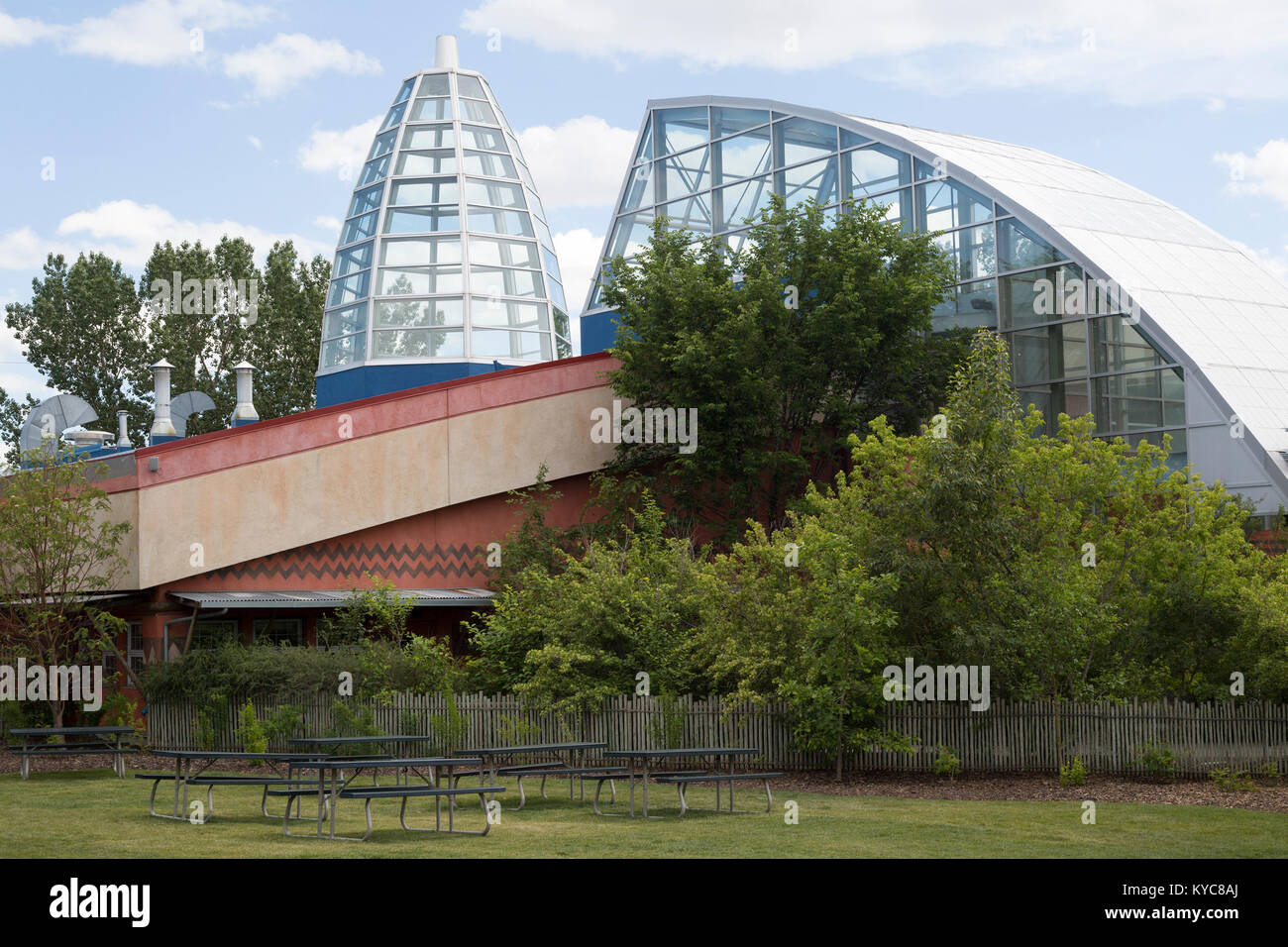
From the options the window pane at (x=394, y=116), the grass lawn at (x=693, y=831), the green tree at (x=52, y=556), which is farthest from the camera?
the window pane at (x=394, y=116)

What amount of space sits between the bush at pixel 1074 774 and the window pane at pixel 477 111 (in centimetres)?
3687

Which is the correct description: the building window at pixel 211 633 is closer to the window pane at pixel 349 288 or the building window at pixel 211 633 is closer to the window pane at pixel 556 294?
the window pane at pixel 349 288

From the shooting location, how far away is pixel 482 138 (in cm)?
5028

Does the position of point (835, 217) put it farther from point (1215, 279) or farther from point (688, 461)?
point (1215, 279)

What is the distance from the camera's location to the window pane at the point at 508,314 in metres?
48.1

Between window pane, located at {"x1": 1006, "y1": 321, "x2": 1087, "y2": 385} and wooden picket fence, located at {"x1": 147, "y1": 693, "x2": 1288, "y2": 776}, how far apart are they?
13.8 meters

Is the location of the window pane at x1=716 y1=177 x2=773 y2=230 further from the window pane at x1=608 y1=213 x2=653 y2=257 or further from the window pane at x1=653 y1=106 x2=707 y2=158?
the window pane at x1=608 y1=213 x2=653 y2=257

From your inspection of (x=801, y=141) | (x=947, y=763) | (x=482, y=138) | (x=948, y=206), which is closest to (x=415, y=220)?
(x=482, y=138)

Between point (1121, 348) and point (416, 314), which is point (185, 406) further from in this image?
point (1121, 348)

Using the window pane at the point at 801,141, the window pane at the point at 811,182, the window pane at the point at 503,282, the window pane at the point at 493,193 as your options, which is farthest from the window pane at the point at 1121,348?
the window pane at the point at 493,193

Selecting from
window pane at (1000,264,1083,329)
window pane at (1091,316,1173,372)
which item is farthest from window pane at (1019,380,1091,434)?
window pane at (1000,264,1083,329)

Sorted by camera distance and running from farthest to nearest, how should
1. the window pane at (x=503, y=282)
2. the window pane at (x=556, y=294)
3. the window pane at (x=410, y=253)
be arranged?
the window pane at (x=556, y=294) → the window pane at (x=503, y=282) → the window pane at (x=410, y=253)

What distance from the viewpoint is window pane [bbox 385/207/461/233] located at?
47.7 meters
